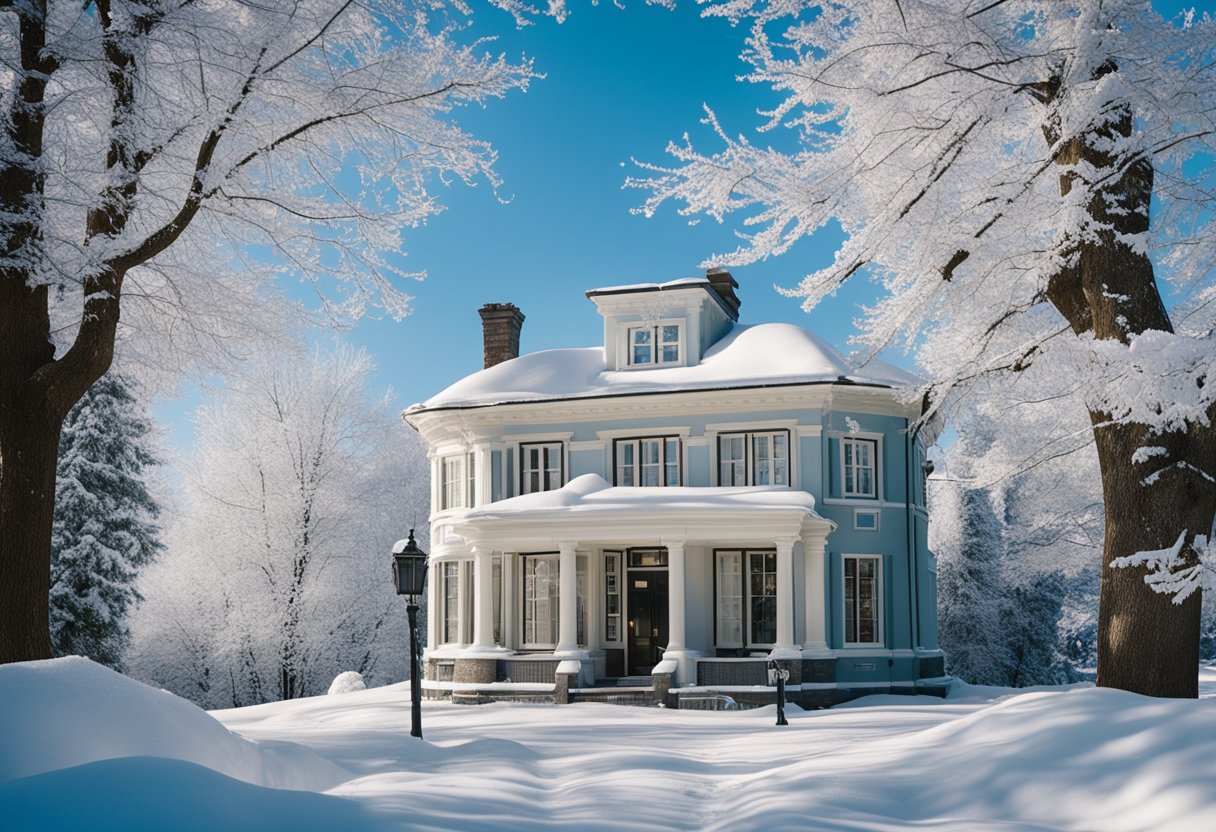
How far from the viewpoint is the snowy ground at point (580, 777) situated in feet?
20.9

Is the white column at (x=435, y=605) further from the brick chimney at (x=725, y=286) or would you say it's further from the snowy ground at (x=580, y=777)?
the snowy ground at (x=580, y=777)

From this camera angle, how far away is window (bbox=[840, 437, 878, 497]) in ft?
81.1

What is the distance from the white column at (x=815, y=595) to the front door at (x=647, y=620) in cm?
319

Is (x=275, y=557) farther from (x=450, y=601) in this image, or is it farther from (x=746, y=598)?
(x=746, y=598)

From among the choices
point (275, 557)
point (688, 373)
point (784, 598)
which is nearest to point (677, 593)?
point (784, 598)

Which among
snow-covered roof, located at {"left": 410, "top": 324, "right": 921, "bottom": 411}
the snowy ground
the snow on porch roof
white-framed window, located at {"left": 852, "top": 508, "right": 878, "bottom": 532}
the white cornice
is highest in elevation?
snow-covered roof, located at {"left": 410, "top": 324, "right": 921, "bottom": 411}

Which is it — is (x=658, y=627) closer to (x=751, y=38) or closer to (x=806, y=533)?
(x=806, y=533)

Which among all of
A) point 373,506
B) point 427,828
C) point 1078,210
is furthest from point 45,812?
point 373,506

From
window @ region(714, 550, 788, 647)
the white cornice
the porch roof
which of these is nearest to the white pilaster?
the porch roof

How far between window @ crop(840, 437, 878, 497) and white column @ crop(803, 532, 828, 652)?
68.5 inches

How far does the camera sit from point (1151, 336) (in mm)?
8906

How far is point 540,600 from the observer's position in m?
25.7

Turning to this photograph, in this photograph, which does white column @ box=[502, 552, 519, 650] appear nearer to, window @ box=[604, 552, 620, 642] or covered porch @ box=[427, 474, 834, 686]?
covered porch @ box=[427, 474, 834, 686]

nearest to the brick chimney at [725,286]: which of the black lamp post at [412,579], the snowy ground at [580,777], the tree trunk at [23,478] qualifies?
the black lamp post at [412,579]
